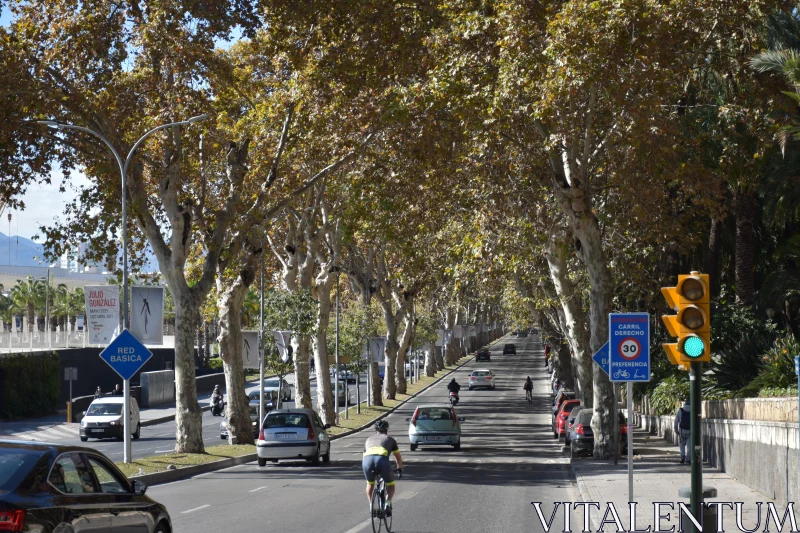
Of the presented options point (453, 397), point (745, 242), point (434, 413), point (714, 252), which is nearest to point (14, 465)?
point (434, 413)

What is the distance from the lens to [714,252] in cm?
3909

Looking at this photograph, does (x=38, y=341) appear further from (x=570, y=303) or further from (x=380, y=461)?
(x=380, y=461)

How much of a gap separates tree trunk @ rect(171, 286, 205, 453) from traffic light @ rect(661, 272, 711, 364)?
63.4 feet

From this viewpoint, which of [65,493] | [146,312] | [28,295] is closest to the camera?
[65,493]

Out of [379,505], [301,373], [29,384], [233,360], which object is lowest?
[29,384]

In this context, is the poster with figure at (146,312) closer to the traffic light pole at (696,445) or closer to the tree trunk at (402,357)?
the traffic light pole at (696,445)

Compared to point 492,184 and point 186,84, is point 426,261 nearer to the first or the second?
point 492,184

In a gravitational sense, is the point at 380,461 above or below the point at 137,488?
below

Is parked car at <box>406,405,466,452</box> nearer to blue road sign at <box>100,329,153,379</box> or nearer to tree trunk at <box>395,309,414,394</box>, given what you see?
blue road sign at <box>100,329,153,379</box>

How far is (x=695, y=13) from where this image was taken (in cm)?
2123

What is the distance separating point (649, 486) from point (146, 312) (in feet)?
→ 44.2

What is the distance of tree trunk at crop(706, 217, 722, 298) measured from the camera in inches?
1517

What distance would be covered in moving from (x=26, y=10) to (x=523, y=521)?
53.1 ft

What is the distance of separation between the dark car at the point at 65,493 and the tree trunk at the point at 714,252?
31.1 m
